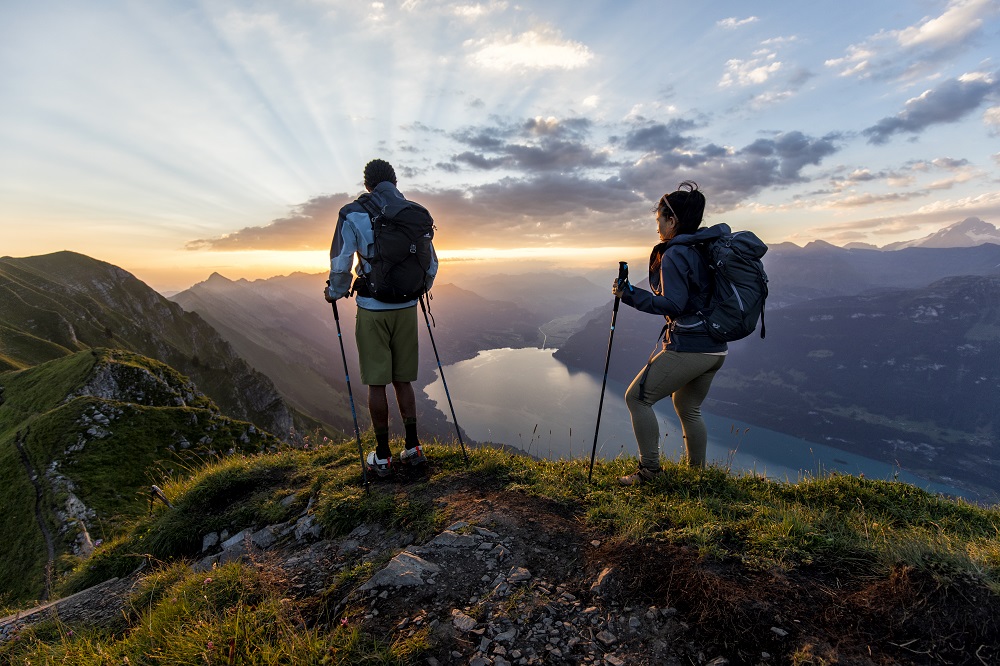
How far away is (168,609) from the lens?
3518 mm

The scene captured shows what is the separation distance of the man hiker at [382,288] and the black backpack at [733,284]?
13.8 ft

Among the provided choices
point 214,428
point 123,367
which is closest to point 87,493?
point 214,428

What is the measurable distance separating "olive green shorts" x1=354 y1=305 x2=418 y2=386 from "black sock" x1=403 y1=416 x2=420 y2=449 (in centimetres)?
77

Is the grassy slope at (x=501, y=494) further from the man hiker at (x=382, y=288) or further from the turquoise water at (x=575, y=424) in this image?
the turquoise water at (x=575, y=424)

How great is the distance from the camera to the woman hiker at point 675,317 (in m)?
5.54

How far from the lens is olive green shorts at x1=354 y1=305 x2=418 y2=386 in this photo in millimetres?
6688

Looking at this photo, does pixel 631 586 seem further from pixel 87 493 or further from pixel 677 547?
pixel 87 493

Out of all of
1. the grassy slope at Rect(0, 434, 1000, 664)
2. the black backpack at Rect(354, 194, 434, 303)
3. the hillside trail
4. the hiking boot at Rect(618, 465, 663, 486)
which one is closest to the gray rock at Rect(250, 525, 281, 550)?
the grassy slope at Rect(0, 434, 1000, 664)

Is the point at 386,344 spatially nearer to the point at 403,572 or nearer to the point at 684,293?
the point at 403,572

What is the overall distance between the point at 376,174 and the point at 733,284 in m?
5.64

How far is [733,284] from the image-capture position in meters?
5.50

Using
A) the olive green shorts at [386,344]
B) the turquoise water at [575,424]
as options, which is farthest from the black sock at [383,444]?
the turquoise water at [575,424]

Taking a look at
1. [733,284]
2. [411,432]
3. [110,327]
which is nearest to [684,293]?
[733,284]

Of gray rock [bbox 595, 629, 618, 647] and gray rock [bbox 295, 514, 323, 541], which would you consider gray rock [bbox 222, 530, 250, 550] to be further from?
gray rock [bbox 595, 629, 618, 647]
